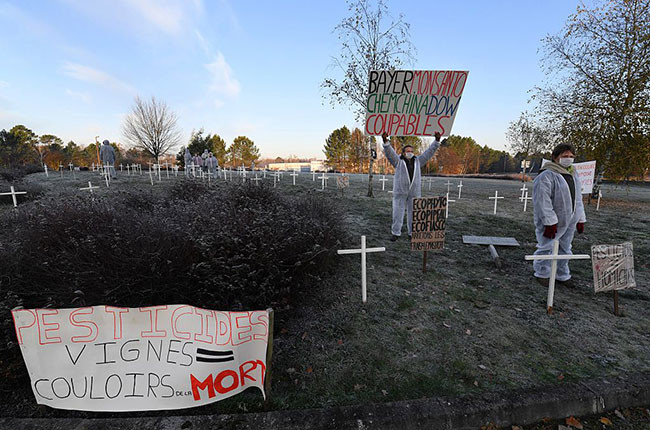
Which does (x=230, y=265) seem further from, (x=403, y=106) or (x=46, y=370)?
(x=403, y=106)

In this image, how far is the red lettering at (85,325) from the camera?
2.08 m

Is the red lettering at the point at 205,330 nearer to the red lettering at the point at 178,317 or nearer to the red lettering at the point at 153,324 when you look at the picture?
the red lettering at the point at 178,317

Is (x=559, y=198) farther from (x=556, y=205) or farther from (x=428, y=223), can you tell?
(x=428, y=223)

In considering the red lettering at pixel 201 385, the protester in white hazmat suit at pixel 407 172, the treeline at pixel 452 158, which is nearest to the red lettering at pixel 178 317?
the red lettering at pixel 201 385

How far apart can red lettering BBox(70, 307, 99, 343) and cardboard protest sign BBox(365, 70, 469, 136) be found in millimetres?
4167

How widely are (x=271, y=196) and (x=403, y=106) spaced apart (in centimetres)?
344

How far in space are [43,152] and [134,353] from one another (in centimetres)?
6708

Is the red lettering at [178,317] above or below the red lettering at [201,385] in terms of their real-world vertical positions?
above

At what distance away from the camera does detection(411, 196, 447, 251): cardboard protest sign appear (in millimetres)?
4473

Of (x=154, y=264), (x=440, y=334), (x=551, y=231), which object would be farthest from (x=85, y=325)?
(x=551, y=231)

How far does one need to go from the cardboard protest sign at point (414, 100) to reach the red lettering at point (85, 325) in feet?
13.7

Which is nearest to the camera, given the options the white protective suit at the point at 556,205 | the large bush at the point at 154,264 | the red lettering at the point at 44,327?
the red lettering at the point at 44,327

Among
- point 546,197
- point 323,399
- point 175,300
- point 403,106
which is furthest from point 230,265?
point 546,197

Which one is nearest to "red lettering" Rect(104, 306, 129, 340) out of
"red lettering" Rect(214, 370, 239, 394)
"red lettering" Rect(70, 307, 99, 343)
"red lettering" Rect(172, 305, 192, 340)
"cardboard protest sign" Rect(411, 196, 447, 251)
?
"red lettering" Rect(70, 307, 99, 343)
